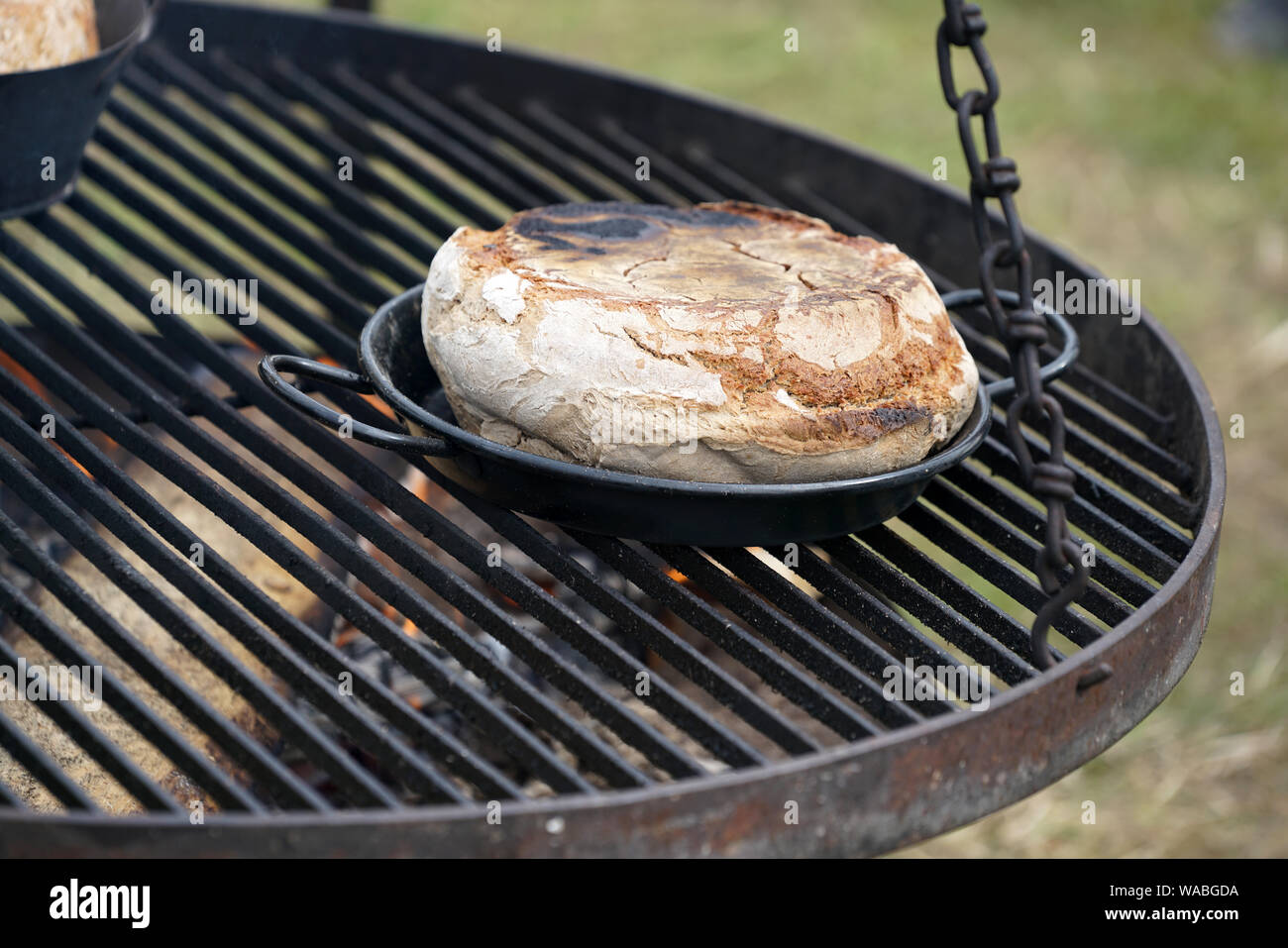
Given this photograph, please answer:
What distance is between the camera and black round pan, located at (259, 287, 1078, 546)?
1334 mm

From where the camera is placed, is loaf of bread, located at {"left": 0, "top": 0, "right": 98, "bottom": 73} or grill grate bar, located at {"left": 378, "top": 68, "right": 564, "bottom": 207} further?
grill grate bar, located at {"left": 378, "top": 68, "right": 564, "bottom": 207}

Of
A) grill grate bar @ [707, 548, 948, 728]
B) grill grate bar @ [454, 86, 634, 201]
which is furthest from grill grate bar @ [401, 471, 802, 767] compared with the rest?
grill grate bar @ [454, 86, 634, 201]

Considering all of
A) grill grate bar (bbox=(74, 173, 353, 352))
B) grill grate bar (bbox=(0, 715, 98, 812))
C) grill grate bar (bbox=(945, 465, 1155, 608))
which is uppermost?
grill grate bar (bbox=(74, 173, 353, 352))

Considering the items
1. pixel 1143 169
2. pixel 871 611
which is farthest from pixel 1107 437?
pixel 1143 169

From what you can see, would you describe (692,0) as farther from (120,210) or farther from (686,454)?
(686,454)

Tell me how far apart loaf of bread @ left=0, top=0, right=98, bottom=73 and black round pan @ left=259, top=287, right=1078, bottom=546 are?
628 millimetres

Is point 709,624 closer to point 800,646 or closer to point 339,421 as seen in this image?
point 800,646

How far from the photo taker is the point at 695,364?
1341 mm

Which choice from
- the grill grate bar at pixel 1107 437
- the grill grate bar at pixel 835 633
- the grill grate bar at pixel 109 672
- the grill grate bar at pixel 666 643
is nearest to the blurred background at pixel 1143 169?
the grill grate bar at pixel 1107 437

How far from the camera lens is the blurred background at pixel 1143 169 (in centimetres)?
258

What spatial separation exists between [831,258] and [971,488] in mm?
369

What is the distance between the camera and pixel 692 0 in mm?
6121

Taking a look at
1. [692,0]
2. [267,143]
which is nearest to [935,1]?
[692,0]

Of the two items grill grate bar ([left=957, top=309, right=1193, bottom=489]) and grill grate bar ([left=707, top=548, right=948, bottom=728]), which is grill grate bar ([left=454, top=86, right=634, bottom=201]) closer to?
grill grate bar ([left=957, top=309, right=1193, bottom=489])
